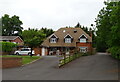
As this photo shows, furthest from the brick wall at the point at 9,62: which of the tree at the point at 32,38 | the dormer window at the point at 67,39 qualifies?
the dormer window at the point at 67,39

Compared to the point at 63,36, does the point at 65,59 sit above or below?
below

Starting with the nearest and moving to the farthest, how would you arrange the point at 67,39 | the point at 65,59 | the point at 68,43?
the point at 65,59
the point at 68,43
the point at 67,39

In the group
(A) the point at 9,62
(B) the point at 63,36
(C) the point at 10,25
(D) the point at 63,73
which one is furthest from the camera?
(C) the point at 10,25

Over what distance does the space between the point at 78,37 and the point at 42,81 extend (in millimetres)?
45121

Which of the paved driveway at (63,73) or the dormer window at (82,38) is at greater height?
the dormer window at (82,38)

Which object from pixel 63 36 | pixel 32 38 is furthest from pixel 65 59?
pixel 63 36

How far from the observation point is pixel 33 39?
3647cm

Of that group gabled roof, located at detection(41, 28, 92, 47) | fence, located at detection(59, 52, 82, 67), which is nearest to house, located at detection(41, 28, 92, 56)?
gabled roof, located at detection(41, 28, 92, 47)

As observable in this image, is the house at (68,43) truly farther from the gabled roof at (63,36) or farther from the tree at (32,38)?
the tree at (32,38)

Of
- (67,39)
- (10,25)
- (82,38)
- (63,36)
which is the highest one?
(10,25)

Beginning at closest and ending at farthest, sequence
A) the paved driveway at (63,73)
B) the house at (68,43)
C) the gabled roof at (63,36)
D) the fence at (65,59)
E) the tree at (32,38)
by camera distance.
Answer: the paved driveway at (63,73)
the fence at (65,59)
the tree at (32,38)
the house at (68,43)
the gabled roof at (63,36)

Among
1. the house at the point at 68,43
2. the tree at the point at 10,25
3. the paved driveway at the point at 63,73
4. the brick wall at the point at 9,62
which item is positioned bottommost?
the paved driveway at the point at 63,73

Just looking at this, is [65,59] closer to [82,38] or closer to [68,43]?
[68,43]

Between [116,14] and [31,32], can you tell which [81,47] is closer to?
[31,32]
